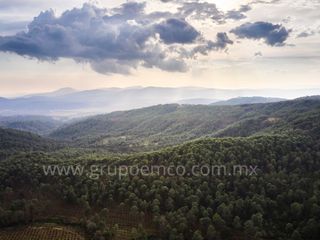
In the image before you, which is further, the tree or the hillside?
the hillside

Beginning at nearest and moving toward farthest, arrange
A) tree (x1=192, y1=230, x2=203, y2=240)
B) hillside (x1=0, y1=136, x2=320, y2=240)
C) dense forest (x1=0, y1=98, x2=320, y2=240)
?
tree (x1=192, y1=230, x2=203, y2=240) → dense forest (x1=0, y1=98, x2=320, y2=240) → hillside (x1=0, y1=136, x2=320, y2=240)

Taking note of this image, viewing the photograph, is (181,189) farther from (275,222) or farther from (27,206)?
(27,206)

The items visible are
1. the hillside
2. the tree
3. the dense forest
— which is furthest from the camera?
the hillside

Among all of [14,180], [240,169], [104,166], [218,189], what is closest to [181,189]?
[218,189]

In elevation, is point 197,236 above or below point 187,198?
below

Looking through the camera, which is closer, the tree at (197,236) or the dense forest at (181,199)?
the tree at (197,236)

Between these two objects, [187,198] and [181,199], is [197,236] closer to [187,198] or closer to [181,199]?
[187,198]

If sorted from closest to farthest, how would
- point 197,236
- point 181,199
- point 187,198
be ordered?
point 197,236, point 187,198, point 181,199

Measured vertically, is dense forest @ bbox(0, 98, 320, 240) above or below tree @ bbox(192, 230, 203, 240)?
above

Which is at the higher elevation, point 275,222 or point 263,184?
point 263,184

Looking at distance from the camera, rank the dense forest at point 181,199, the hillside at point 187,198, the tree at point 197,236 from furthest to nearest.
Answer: the hillside at point 187,198 → the dense forest at point 181,199 → the tree at point 197,236

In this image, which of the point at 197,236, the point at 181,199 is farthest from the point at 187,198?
the point at 197,236
